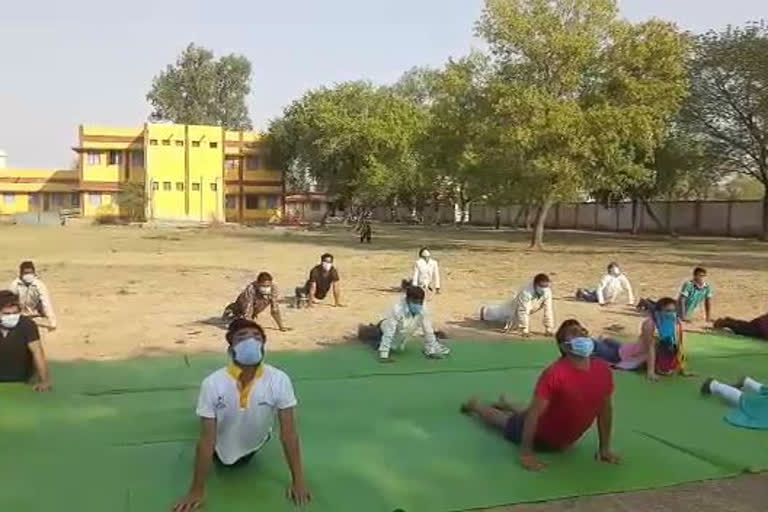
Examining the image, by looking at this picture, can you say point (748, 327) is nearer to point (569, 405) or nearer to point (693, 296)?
point (693, 296)

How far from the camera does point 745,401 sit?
6453 millimetres

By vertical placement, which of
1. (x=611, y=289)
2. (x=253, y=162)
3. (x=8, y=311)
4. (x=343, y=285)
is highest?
(x=253, y=162)

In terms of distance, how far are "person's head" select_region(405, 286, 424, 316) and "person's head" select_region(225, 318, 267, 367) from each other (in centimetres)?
384

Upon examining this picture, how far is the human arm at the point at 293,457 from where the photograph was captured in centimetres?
454

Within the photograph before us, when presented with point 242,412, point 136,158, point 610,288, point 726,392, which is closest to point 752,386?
point 726,392

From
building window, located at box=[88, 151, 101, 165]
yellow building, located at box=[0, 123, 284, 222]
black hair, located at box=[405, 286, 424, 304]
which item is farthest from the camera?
building window, located at box=[88, 151, 101, 165]

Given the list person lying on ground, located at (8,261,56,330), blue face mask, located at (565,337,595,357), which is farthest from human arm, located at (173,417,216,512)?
person lying on ground, located at (8,261,56,330)

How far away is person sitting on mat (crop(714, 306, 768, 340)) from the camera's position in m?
10.2

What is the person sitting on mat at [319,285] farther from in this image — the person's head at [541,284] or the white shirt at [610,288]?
the white shirt at [610,288]

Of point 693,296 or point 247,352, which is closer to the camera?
point 247,352

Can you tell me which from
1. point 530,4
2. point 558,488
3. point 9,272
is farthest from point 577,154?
point 558,488

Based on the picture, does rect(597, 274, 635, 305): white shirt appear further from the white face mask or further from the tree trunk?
the tree trunk

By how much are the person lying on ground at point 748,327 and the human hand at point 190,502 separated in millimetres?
8182

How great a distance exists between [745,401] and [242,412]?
4.11 m
